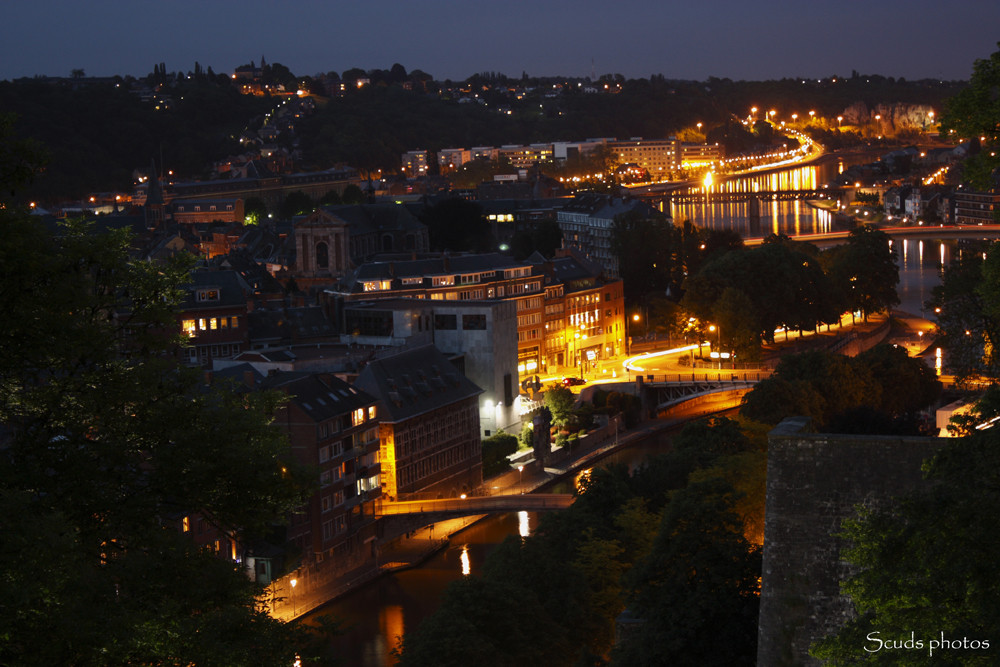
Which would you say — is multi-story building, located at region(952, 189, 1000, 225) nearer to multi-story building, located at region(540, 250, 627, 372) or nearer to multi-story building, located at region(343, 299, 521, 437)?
multi-story building, located at region(540, 250, 627, 372)

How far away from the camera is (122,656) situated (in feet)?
16.3

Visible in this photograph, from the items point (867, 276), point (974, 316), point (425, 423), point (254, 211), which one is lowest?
point (425, 423)

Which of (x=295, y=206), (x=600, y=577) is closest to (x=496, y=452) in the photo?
(x=600, y=577)

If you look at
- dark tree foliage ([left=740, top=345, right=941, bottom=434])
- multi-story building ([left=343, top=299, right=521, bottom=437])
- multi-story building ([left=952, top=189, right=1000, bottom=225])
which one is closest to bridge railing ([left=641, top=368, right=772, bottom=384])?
dark tree foliage ([left=740, top=345, right=941, bottom=434])

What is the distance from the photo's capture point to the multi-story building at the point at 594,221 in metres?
48.4

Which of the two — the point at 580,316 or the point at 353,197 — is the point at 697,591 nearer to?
the point at 580,316

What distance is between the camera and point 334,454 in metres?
19.1

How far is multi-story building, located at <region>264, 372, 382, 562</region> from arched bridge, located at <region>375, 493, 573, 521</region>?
1.02ft

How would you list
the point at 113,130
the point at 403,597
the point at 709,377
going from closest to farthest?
the point at 403,597 < the point at 709,377 < the point at 113,130

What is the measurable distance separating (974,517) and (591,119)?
11037cm

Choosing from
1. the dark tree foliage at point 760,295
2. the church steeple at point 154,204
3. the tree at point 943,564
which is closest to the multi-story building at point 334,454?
the tree at point 943,564

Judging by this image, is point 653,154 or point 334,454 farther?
point 653,154

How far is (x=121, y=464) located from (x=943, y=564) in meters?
3.05

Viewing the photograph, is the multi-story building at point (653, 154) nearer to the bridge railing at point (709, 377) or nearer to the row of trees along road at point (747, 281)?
the row of trees along road at point (747, 281)
